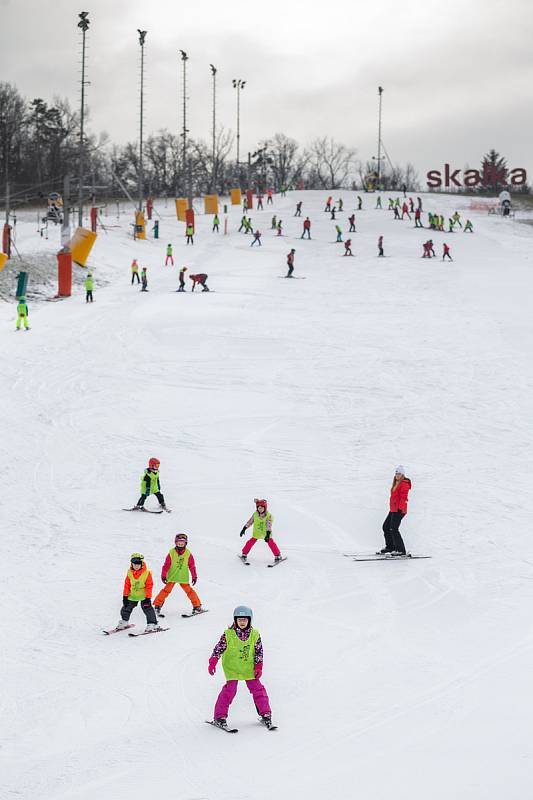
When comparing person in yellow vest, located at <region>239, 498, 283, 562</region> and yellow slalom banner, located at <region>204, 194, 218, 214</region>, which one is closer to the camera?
person in yellow vest, located at <region>239, 498, 283, 562</region>

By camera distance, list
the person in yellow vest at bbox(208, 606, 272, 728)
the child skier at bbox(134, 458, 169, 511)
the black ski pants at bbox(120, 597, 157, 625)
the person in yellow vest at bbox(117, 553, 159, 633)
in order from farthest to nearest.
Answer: the child skier at bbox(134, 458, 169, 511), the black ski pants at bbox(120, 597, 157, 625), the person in yellow vest at bbox(117, 553, 159, 633), the person in yellow vest at bbox(208, 606, 272, 728)

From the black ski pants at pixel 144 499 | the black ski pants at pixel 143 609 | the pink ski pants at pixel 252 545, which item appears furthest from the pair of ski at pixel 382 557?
the black ski pants at pixel 143 609

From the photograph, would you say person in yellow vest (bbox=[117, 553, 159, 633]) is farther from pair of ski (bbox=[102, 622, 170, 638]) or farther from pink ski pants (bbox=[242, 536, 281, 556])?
pink ski pants (bbox=[242, 536, 281, 556])

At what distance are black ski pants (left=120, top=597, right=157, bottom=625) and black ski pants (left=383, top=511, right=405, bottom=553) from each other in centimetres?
402

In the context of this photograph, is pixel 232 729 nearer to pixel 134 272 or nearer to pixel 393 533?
pixel 393 533

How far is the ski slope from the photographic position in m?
7.88

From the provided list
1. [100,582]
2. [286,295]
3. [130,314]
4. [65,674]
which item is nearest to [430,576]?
[100,582]

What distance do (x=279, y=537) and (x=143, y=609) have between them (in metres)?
3.96

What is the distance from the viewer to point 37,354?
24062 millimetres

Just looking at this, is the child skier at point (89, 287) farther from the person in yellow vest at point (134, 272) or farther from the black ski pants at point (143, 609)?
the black ski pants at point (143, 609)

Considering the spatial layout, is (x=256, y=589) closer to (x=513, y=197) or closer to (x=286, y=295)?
(x=286, y=295)

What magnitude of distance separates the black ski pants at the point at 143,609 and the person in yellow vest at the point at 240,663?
8.14ft

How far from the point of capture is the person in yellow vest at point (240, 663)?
8195mm

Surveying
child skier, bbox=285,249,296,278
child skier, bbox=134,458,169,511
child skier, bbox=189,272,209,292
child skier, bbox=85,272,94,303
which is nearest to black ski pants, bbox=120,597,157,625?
child skier, bbox=134,458,169,511
